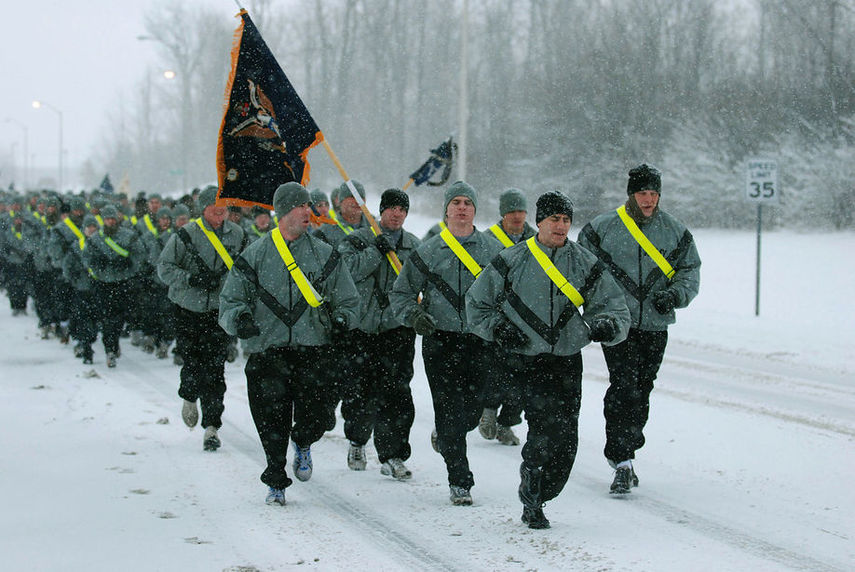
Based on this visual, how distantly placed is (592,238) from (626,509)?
1854 mm

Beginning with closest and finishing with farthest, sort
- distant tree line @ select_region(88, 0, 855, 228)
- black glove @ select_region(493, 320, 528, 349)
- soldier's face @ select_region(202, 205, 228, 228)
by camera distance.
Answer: black glove @ select_region(493, 320, 528, 349) < soldier's face @ select_region(202, 205, 228, 228) < distant tree line @ select_region(88, 0, 855, 228)

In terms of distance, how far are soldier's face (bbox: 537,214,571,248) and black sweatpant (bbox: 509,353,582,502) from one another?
674 mm

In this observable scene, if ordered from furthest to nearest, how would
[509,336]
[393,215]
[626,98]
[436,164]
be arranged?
1. [626,98]
2. [436,164]
3. [393,215]
4. [509,336]

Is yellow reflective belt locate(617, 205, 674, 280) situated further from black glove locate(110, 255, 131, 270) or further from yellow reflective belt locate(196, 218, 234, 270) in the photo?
black glove locate(110, 255, 131, 270)

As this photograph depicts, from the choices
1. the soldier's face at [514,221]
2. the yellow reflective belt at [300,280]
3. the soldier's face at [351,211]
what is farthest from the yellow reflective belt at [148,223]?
the yellow reflective belt at [300,280]

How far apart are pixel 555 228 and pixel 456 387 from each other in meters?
1.46

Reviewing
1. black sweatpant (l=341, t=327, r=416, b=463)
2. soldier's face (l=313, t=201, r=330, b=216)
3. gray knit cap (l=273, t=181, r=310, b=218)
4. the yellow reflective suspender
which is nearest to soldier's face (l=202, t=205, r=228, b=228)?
soldier's face (l=313, t=201, r=330, b=216)

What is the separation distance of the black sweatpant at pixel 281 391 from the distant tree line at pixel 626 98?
22.0 metres

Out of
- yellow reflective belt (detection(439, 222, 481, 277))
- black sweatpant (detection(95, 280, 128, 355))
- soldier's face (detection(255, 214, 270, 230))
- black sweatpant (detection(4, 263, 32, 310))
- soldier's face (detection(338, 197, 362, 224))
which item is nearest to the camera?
yellow reflective belt (detection(439, 222, 481, 277))

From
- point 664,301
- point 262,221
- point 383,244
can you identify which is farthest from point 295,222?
point 262,221

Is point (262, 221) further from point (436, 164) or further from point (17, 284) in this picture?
point (17, 284)

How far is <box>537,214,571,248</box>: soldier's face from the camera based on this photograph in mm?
6277

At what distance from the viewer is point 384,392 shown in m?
8.00

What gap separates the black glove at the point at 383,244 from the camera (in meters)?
7.94
